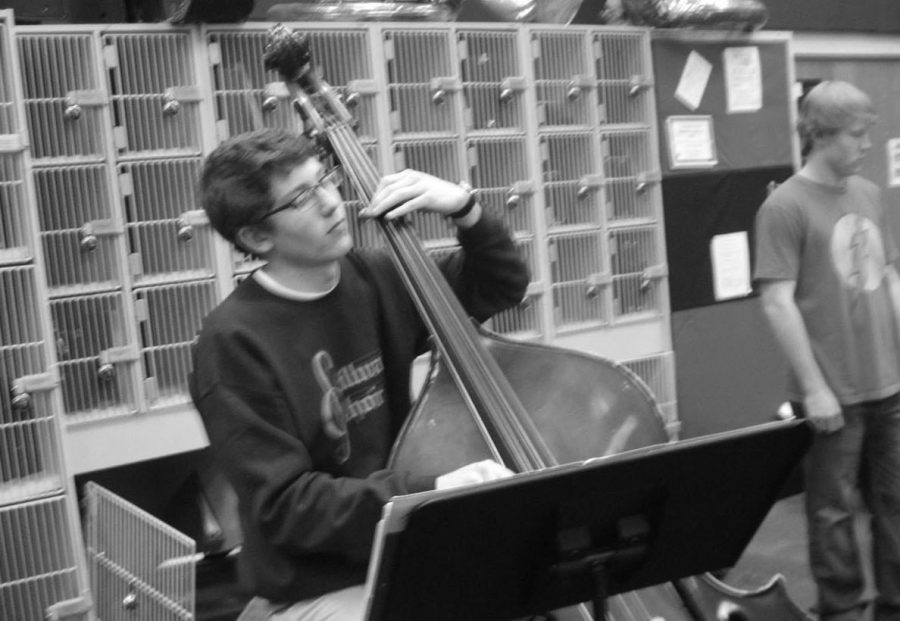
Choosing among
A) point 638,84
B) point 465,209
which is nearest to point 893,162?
point 638,84

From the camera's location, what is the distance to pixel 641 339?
3691mm

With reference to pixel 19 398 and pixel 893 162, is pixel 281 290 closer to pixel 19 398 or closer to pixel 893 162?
pixel 19 398

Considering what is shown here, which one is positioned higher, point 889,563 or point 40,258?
point 40,258

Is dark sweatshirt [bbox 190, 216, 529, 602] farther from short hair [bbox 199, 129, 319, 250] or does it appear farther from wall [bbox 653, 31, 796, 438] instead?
wall [bbox 653, 31, 796, 438]

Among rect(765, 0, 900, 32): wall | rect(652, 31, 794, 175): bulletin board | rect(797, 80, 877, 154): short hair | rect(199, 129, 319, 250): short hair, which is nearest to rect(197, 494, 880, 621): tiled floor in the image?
rect(797, 80, 877, 154): short hair

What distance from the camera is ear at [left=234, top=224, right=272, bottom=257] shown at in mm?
1533

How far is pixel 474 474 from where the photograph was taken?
50.6 inches

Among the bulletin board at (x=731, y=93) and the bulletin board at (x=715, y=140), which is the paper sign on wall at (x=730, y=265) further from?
the bulletin board at (x=731, y=93)

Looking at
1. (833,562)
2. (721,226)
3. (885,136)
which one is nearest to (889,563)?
(833,562)

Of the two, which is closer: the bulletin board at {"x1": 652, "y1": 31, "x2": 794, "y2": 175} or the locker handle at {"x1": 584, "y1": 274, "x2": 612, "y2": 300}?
the locker handle at {"x1": 584, "y1": 274, "x2": 612, "y2": 300}

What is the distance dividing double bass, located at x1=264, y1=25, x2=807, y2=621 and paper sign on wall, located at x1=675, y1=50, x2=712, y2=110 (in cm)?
245

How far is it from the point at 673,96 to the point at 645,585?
275 cm

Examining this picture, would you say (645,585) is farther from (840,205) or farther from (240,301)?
(840,205)

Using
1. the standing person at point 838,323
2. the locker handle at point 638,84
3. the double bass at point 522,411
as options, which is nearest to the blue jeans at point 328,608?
the double bass at point 522,411
